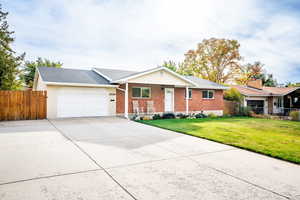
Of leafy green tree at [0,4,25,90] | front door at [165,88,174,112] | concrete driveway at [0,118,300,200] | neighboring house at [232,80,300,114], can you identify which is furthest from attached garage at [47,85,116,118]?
neighboring house at [232,80,300,114]

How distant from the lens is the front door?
15.9 metres

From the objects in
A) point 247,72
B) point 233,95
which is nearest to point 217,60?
point 247,72

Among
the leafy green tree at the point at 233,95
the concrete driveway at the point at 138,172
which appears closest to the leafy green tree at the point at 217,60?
the leafy green tree at the point at 233,95

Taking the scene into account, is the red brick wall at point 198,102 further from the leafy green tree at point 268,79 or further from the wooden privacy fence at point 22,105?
the leafy green tree at point 268,79

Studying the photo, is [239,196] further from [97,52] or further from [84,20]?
[97,52]

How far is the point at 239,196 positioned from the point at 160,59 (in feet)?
121

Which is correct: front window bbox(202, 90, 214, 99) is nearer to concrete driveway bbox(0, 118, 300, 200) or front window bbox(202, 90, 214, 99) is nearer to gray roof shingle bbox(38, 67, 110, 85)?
gray roof shingle bbox(38, 67, 110, 85)

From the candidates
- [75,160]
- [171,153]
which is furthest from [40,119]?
[171,153]

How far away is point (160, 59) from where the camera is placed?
38.7 metres

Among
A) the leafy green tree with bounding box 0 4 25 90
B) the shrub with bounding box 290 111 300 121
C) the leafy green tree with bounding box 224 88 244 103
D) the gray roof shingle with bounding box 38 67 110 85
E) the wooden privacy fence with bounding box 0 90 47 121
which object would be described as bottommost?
the shrub with bounding box 290 111 300 121

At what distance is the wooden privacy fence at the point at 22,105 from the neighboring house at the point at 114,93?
0.43 m

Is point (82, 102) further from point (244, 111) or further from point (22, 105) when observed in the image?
point (244, 111)

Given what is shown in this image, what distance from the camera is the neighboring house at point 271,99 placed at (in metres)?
20.9

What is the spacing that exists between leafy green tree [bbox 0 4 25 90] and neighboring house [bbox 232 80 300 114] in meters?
22.3
